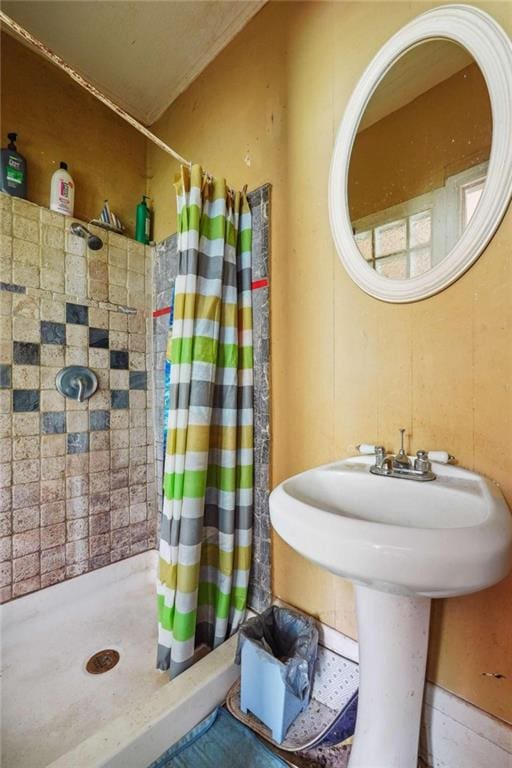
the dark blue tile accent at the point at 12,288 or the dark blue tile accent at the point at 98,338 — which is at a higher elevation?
the dark blue tile accent at the point at 12,288

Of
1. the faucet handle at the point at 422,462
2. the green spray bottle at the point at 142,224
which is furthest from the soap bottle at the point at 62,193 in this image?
the faucet handle at the point at 422,462

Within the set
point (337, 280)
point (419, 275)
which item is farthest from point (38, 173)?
point (419, 275)

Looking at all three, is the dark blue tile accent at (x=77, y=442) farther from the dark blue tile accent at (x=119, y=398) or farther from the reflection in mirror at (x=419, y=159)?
the reflection in mirror at (x=419, y=159)

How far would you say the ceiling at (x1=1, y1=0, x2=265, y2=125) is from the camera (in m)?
1.25

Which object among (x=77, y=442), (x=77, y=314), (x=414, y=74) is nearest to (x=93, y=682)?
(x=77, y=442)

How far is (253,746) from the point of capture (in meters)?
0.82

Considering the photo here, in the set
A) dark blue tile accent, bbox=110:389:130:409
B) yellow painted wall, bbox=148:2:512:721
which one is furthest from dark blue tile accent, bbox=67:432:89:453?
yellow painted wall, bbox=148:2:512:721

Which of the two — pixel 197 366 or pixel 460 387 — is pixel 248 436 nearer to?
pixel 197 366

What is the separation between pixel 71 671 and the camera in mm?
1083

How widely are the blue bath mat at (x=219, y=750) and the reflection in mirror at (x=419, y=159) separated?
126 cm

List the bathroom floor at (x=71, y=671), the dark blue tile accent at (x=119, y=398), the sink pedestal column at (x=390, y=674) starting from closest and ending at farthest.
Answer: the sink pedestal column at (x=390, y=674)
the bathroom floor at (x=71, y=671)
the dark blue tile accent at (x=119, y=398)

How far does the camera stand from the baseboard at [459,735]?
701mm

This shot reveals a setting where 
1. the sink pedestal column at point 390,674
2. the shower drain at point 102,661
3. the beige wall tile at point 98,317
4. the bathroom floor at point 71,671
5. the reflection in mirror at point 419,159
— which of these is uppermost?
the reflection in mirror at point 419,159

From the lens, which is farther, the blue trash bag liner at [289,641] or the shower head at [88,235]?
the shower head at [88,235]
